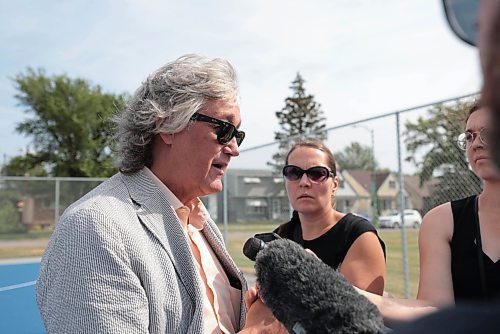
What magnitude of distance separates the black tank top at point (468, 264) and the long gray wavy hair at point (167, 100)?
1.39 m

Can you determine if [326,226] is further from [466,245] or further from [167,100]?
[167,100]

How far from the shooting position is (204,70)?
2.28 meters

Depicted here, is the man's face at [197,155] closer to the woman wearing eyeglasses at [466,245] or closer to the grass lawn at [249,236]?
the woman wearing eyeglasses at [466,245]

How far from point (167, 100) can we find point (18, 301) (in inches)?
403

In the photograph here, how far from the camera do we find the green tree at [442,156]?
6.61 metres

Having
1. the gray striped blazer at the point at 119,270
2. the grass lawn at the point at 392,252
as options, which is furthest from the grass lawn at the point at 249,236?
the gray striped blazer at the point at 119,270

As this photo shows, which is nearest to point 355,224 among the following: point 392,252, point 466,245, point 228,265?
point 466,245

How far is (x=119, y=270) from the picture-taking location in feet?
5.63

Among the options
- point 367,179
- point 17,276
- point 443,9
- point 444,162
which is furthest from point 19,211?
point 443,9

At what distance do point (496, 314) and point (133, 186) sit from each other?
68.7 inches

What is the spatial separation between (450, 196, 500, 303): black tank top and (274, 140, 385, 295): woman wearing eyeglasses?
0.54m

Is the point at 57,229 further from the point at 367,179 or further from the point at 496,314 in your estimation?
the point at 367,179

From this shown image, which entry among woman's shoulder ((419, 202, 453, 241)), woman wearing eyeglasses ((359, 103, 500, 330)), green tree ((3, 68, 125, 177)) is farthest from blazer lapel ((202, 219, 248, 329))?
green tree ((3, 68, 125, 177))

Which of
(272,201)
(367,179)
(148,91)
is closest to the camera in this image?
(148,91)
